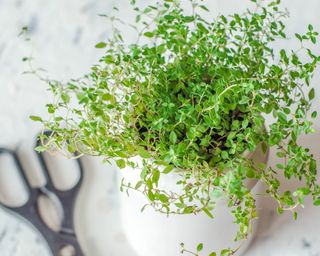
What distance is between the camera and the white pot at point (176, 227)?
22.3 inches

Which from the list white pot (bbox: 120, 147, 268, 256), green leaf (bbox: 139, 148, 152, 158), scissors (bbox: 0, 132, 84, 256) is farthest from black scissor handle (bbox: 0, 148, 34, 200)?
green leaf (bbox: 139, 148, 152, 158)

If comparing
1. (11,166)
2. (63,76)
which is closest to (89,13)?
(63,76)

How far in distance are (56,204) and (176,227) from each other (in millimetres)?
166

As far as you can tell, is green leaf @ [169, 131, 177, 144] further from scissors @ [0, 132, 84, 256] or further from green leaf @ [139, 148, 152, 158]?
scissors @ [0, 132, 84, 256]

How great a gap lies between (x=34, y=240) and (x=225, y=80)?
0.30 m

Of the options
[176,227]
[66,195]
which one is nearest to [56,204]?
[66,195]

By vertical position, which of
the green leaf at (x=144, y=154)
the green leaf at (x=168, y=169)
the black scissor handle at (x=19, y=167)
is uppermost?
the black scissor handle at (x=19, y=167)

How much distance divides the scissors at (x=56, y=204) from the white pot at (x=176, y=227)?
0.25 ft

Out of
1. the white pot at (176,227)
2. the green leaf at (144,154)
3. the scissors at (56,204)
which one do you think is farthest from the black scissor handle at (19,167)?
the green leaf at (144,154)

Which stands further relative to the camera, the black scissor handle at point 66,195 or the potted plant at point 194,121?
the black scissor handle at point 66,195

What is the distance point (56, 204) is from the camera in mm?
686

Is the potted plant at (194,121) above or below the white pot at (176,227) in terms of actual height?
above

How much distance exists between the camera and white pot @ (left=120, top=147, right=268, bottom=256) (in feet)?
1.86

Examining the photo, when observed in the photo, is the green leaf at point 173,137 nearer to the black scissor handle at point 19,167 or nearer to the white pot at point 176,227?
the white pot at point 176,227
